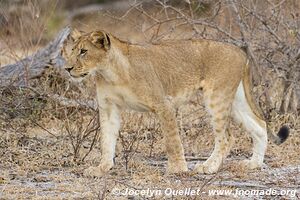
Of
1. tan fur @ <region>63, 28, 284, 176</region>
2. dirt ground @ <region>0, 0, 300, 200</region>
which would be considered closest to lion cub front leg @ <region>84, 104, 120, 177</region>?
tan fur @ <region>63, 28, 284, 176</region>

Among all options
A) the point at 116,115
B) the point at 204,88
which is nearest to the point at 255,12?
the point at 204,88

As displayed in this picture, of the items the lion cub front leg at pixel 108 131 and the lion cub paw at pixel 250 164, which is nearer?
the lion cub front leg at pixel 108 131

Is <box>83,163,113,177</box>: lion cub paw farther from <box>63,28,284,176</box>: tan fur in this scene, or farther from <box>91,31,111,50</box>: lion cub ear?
<box>91,31,111,50</box>: lion cub ear

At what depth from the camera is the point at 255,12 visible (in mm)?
8633

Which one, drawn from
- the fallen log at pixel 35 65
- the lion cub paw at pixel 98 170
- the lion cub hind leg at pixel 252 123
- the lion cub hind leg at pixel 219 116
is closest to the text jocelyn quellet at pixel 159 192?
the lion cub paw at pixel 98 170

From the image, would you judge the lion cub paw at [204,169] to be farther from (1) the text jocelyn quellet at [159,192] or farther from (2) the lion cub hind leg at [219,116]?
(1) the text jocelyn quellet at [159,192]

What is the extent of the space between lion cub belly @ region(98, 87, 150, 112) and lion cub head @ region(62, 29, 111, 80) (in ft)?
0.60

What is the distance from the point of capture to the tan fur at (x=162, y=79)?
6.71m

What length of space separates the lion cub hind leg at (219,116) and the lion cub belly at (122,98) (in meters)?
0.57

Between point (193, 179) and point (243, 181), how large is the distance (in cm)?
36

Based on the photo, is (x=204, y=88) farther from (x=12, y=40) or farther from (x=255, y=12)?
(x=12, y=40)

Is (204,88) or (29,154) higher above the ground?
(204,88)

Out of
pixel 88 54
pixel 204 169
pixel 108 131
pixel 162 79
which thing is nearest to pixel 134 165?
pixel 108 131

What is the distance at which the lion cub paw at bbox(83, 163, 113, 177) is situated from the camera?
667 centimetres
